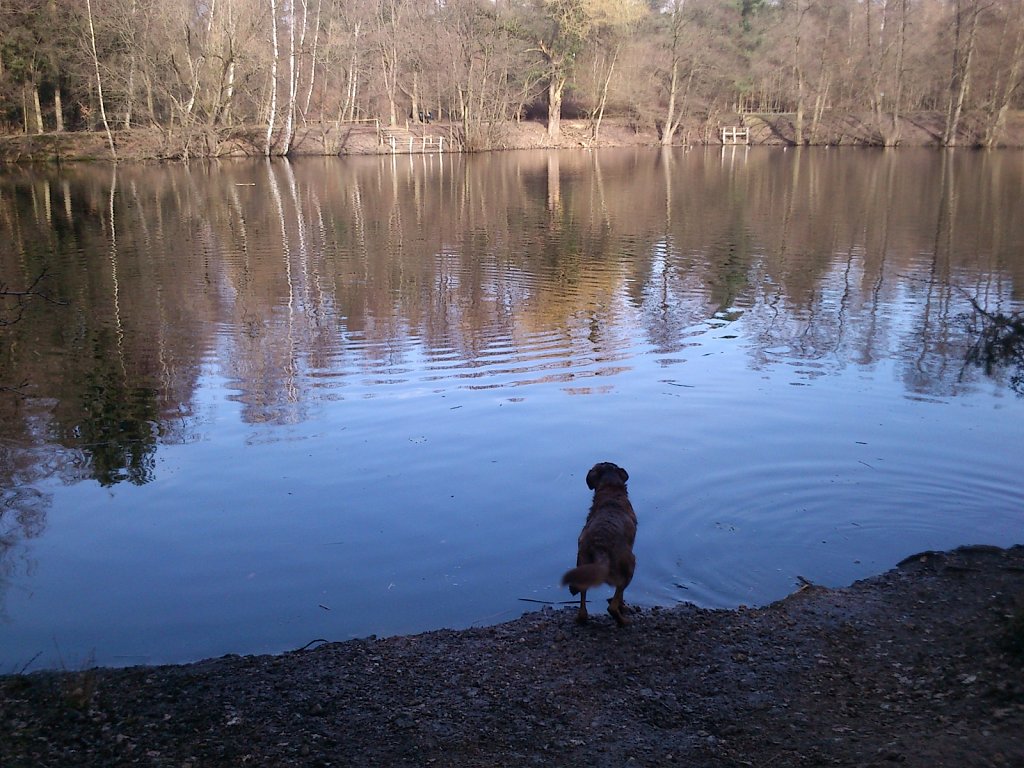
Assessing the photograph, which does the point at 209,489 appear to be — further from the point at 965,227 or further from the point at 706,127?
the point at 706,127

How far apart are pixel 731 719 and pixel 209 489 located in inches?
202

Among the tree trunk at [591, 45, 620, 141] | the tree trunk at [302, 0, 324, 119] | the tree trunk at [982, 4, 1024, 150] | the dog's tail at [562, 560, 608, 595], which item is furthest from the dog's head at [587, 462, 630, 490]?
the tree trunk at [591, 45, 620, 141]

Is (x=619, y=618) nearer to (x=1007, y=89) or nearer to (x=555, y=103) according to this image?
(x=1007, y=89)

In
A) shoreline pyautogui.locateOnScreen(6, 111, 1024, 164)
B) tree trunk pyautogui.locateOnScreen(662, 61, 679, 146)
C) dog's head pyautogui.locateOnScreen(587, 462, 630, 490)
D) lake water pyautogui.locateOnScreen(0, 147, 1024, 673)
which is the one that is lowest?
lake water pyautogui.locateOnScreen(0, 147, 1024, 673)

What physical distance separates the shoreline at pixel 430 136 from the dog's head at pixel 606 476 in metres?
50.6

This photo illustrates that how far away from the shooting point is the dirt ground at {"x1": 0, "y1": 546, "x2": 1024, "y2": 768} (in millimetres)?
3828

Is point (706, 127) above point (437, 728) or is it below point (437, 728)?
above

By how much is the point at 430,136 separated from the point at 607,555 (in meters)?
62.8

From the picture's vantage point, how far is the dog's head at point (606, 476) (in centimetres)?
639

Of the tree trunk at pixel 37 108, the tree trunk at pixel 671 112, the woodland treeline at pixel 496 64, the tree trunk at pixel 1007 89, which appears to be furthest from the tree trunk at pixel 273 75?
the tree trunk at pixel 1007 89

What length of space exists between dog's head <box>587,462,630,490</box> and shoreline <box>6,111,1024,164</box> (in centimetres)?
5058

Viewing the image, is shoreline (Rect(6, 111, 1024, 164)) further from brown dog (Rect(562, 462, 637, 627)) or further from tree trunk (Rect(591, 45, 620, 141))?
brown dog (Rect(562, 462, 637, 627))

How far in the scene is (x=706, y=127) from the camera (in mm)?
74625

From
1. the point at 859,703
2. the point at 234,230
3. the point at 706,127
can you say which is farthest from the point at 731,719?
the point at 706,127
